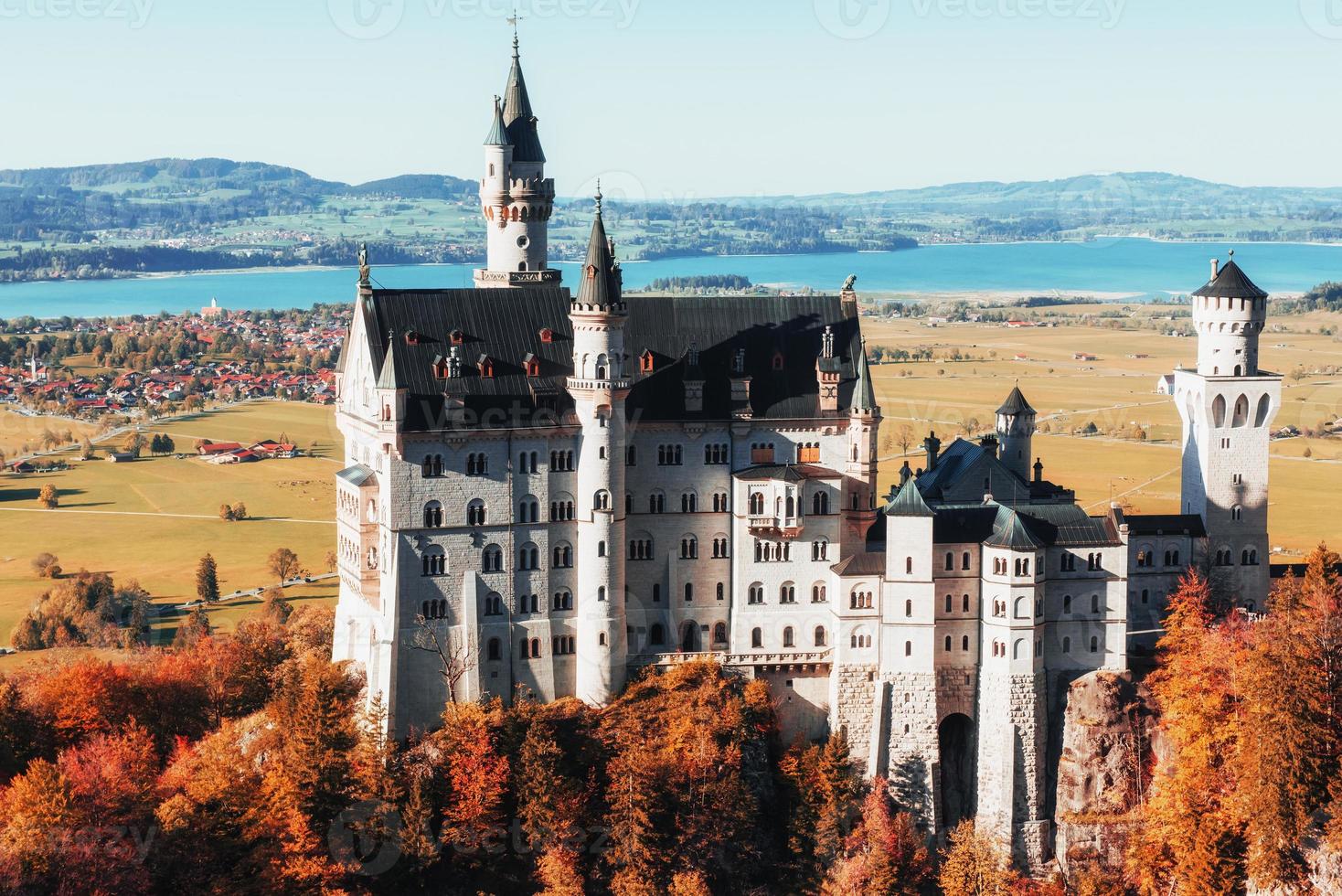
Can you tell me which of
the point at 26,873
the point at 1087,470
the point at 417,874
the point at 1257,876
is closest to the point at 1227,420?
the point at 1257,876

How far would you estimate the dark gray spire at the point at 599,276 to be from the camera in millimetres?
88250

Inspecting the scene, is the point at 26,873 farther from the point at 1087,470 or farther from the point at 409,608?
the point at 1087,470

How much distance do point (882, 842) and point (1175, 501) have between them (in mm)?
73187

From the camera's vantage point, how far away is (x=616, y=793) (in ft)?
280

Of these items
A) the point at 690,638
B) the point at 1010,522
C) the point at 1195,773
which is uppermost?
the point at 1010,522

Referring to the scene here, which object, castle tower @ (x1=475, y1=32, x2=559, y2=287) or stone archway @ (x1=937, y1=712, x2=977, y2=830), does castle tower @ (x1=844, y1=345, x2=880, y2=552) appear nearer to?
stone archway @ (x1=937, y1=712, x2=977, y2=830)

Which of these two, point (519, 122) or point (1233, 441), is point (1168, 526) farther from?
point (519, 122)

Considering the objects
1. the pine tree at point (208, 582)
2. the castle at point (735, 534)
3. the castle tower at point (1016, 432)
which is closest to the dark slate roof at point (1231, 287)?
the castle at point (735, 534)

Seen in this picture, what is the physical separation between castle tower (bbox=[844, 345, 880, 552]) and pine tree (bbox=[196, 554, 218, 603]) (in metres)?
69.0

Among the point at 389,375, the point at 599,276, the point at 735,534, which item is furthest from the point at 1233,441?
the point at 389,375

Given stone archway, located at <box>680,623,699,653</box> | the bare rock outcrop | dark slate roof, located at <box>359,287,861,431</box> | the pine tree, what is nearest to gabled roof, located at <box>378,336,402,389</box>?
dark slate roof, located at <box>359,287,861,431</box>

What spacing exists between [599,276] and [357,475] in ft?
53.3

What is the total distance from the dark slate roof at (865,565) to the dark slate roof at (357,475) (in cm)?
2474

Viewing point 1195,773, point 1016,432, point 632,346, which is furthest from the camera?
point 1016,432
